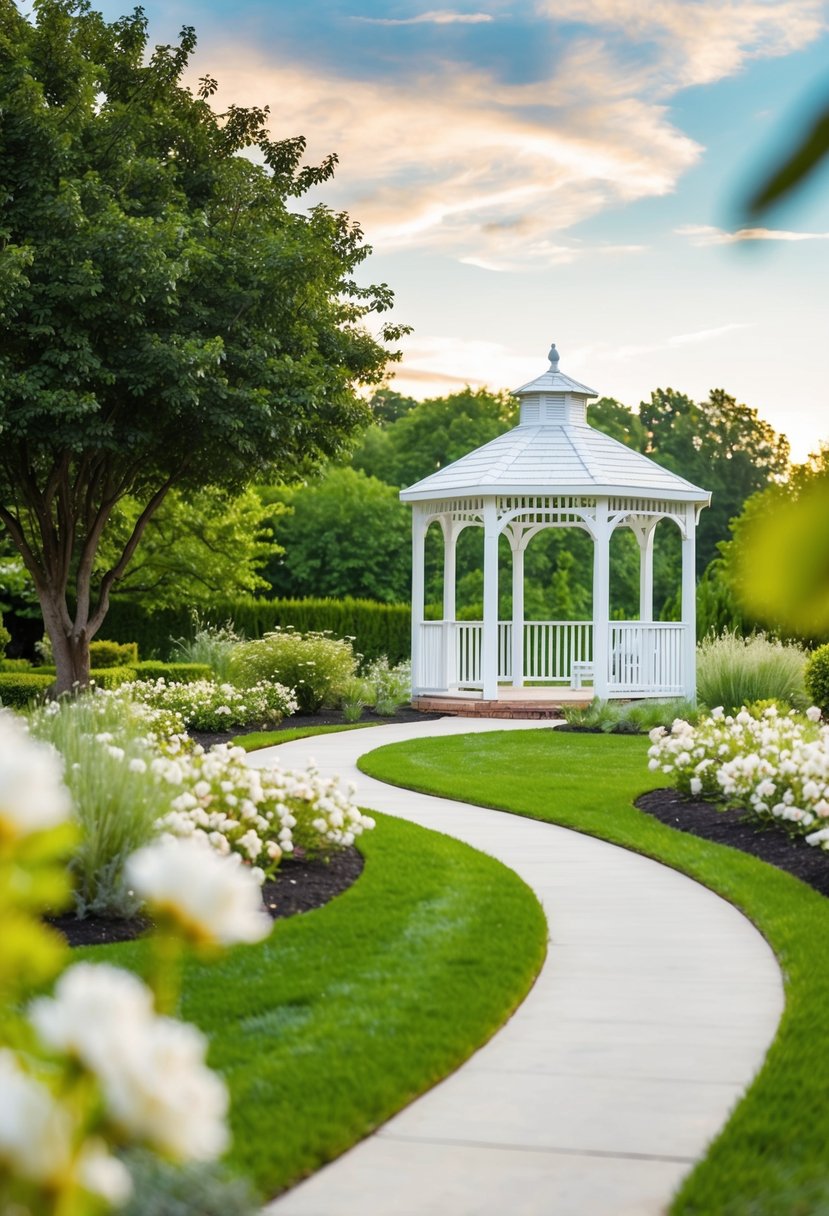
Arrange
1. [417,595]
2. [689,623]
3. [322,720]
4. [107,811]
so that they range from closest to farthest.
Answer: [107,811], [322,720], [689,623], [417,595]

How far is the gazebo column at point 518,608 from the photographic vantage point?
22.3 metres

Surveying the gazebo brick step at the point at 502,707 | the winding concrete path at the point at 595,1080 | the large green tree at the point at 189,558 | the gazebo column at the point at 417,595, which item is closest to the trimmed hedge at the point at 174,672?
the gazebo column at the point at 417,595

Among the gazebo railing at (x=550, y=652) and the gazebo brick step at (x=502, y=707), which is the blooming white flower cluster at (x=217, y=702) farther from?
the gazebo railing at (x=550, y=652)

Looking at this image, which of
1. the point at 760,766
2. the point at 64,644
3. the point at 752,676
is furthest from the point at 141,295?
the point at 752,676

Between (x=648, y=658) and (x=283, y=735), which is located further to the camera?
(x=648, y=658)

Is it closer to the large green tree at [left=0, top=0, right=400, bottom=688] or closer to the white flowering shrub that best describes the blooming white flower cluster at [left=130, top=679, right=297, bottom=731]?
the large green tree at [left=0, top=0, right=400, bottom=688]

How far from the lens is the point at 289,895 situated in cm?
733

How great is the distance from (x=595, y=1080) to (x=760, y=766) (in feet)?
16.6

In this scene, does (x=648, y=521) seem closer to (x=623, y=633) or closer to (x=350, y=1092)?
(x=623, y=633)

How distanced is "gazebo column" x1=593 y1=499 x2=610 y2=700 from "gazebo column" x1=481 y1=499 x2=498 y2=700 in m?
1.43

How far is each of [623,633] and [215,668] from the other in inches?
261

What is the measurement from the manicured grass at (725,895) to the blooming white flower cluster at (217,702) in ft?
9.11

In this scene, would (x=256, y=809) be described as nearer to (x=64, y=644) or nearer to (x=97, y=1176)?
(x=97, y=1176)

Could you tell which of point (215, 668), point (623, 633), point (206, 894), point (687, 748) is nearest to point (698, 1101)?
point (206, 894)
